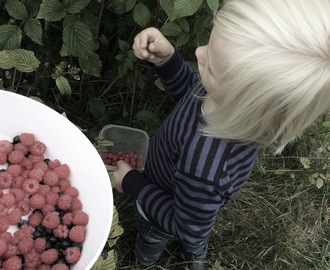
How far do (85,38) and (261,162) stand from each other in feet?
2.75

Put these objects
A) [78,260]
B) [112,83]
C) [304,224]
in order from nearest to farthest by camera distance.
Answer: [78,260] < [112,83] < [304,224]

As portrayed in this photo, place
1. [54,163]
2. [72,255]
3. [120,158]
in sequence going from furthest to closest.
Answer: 1. [120,158]
2. [54,163]
3. [72,255]

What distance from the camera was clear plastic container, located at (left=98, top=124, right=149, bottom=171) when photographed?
1453mm

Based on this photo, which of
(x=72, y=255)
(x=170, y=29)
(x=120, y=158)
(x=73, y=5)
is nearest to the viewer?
(x=72, y=255)

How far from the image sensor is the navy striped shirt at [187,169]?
0.89 meters

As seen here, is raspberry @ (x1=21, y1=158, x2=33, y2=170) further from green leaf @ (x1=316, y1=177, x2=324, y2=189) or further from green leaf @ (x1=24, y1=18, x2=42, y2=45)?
green leaf @ (x1=316, y1=177, x2=324, y2=189)

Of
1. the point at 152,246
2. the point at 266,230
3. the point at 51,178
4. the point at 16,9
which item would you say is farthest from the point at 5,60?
the point at 266,230

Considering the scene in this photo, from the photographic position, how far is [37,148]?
94 cm

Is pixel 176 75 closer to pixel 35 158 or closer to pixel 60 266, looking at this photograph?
pixel 35 158

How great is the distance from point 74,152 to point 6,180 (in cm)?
16

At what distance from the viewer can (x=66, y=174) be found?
0.93 m

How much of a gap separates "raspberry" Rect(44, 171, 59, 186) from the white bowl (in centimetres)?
3

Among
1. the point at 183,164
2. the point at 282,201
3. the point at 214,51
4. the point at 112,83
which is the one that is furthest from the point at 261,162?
the point at 214,51

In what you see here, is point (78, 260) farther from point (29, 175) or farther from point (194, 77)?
point (194, 77)
